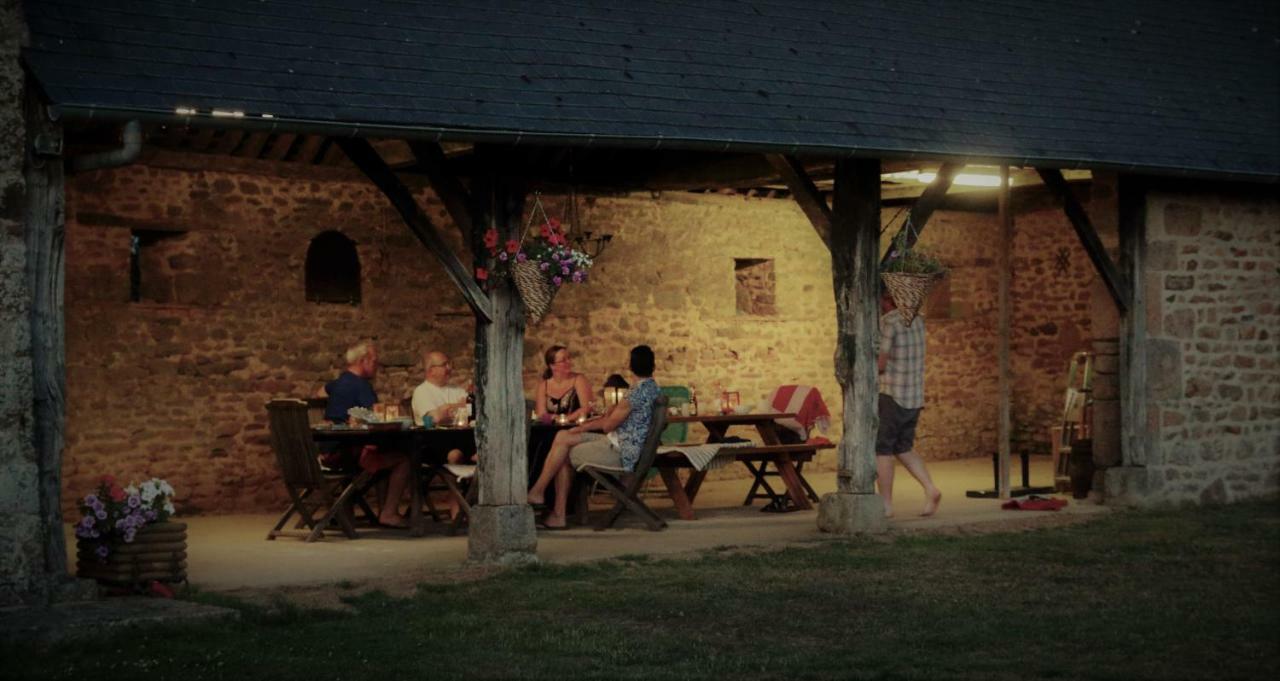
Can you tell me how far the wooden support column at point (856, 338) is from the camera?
1084 cm

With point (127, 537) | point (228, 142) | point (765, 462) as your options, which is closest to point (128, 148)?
point (127, 537)

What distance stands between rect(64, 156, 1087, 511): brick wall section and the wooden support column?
348cm

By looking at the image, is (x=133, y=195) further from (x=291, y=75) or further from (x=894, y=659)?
(x=894, y=659)

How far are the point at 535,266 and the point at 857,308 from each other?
2.44 meters

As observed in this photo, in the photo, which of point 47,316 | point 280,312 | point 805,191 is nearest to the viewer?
point 47,316

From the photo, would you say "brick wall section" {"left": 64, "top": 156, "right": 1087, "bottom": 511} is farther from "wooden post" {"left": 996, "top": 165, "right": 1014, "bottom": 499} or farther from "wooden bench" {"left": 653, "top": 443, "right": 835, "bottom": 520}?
"wooden post" {"left": 996, "top": 165, "right": 1014, "bottom": 499}

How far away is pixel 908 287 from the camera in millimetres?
10945

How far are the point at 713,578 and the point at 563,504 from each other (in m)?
2.48

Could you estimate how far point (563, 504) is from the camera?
448 inches

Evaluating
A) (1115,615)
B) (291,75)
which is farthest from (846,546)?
(291,75)

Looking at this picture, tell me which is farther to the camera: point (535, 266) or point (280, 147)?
point (280, 147)

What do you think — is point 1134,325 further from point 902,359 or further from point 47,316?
point 47,316

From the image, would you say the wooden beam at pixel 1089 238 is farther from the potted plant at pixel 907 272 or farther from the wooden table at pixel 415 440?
the wooden table at pixel 415 440

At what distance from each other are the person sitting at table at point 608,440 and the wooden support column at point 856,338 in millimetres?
1211
